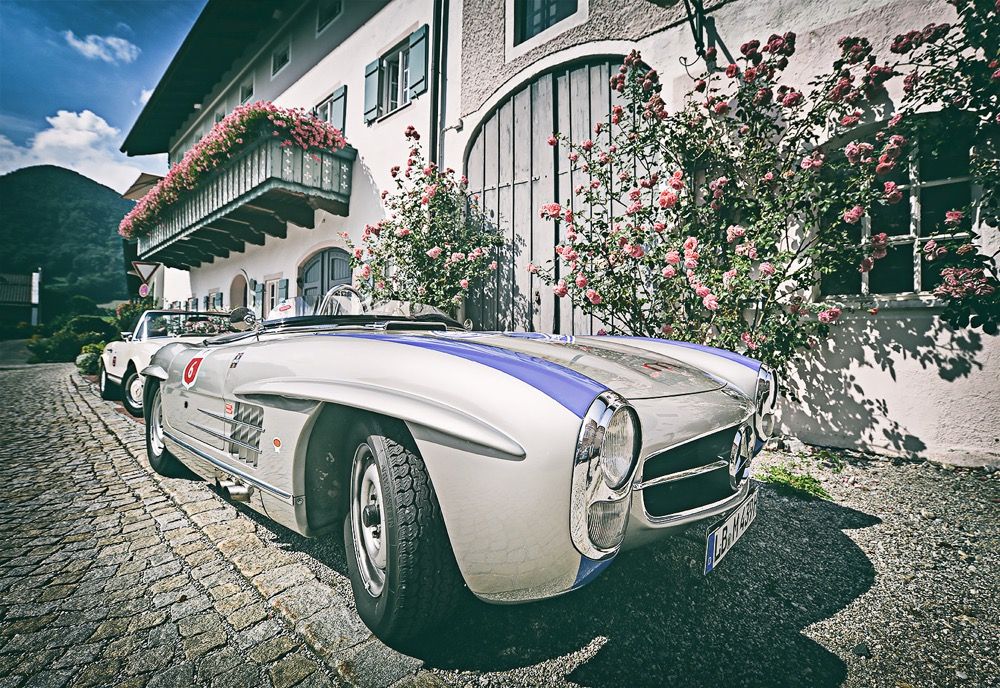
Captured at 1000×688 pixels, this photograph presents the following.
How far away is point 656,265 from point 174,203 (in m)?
11.4

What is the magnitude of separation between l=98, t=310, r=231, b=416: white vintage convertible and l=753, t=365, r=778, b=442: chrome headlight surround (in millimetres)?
5048

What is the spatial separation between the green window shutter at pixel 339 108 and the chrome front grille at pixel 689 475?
359 inches

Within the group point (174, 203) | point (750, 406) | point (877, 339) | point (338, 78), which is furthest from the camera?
point (174, 203)

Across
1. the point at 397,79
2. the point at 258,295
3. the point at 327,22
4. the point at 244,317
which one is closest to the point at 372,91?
the point at 397,79

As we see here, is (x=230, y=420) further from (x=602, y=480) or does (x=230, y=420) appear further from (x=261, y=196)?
(x=261, y=196)

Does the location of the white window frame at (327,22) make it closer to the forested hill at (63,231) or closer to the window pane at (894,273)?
the window pane at (894,273)

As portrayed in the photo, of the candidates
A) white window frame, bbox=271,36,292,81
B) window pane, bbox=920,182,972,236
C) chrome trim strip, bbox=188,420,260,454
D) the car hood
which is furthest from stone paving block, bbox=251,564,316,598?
white window frame, bbox=271,36,292,81

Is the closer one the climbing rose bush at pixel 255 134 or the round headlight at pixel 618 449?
the round headlight at pixel 618 449

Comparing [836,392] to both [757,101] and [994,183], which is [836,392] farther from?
[757,101]

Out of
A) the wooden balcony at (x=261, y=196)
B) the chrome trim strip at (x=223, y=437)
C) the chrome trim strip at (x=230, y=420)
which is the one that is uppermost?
the wooden balcony at (x=261, y=196)

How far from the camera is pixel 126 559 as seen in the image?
2.13 m

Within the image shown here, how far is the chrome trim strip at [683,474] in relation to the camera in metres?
1.40

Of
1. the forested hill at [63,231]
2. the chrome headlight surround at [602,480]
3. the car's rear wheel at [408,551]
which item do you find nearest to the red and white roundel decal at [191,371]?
the car's rear wheel at [408,551]

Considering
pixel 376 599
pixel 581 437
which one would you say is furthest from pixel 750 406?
pixel 376 599
